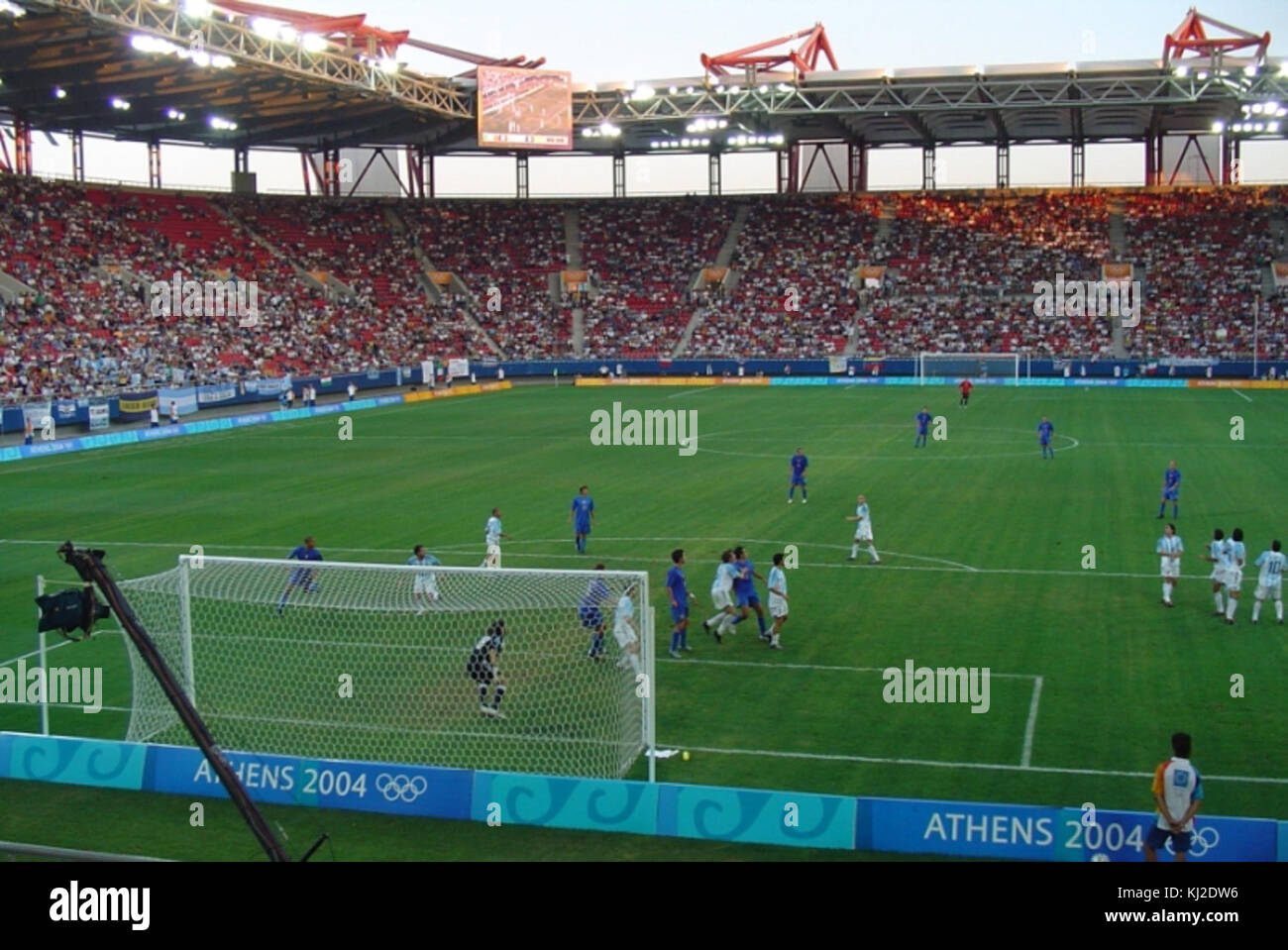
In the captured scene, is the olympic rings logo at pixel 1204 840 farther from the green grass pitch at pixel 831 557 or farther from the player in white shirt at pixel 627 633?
the player in white shirt at pixel 627 633

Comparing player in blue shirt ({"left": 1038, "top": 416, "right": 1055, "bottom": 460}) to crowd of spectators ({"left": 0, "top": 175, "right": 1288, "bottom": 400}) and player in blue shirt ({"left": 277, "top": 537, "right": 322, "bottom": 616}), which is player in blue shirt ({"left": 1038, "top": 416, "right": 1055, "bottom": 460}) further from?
crowd of spectators ({"left": 0, "top": 175, "right": 1288, "bottom": 400})

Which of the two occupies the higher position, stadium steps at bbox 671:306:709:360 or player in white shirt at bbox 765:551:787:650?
stadium steps at bbox 671:306:709:360

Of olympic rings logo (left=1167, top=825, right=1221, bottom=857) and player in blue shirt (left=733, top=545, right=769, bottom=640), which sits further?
player in blue shirt (left=733, top=545, right=769, bottom=640)

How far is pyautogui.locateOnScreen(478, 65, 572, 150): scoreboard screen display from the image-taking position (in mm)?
67250

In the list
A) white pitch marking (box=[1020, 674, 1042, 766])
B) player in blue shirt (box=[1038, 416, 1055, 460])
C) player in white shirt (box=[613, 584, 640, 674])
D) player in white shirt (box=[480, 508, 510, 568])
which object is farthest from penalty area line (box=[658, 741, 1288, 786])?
player in blue shirt (box=[1038, 416, 1055, 460])

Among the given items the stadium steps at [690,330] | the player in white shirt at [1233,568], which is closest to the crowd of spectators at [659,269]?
the stadium steps at [690,330]

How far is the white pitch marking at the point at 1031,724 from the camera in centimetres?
1578

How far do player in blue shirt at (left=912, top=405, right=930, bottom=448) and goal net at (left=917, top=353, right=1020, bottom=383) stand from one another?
31.4 m

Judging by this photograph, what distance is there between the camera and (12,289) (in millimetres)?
59406
